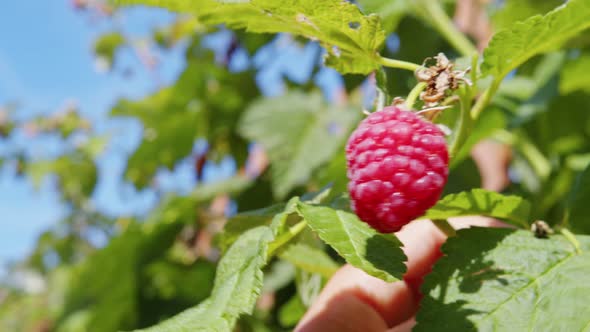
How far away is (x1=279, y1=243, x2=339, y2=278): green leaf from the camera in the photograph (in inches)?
25.5

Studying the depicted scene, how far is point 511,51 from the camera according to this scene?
21.2 inches

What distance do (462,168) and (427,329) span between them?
851 mm

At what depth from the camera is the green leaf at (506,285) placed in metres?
0.47

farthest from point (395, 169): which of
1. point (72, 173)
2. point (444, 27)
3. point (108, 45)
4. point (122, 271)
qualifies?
point (72, 173)

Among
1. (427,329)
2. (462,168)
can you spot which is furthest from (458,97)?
(462,168)

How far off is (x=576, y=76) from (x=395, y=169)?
1.06 m

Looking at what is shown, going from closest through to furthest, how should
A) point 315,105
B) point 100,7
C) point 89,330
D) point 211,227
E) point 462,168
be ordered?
point 462,168
point 89,330
point 315,105
point 211,227
point 100,7

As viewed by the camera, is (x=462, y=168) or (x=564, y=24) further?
(x=462, y=168)

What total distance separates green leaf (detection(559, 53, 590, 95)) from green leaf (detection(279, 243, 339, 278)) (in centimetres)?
81

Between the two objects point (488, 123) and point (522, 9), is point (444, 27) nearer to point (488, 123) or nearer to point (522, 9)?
point (522, 9)

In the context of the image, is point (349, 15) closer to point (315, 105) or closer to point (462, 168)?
point (462, 168)

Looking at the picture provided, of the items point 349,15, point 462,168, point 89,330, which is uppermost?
point 349,15

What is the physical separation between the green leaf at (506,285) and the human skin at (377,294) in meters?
0.11

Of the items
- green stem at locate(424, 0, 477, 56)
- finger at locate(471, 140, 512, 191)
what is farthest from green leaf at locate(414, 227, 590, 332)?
finger at locate(471, 140, 512, 191)
